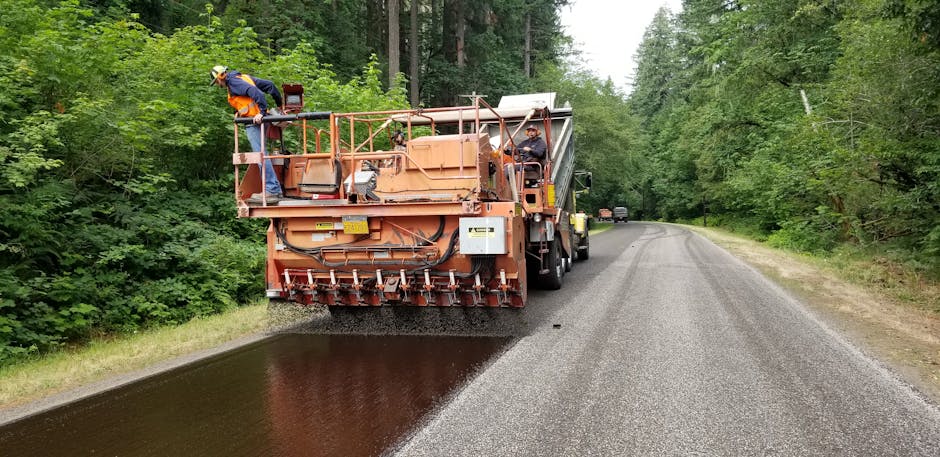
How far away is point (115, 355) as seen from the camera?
5.80m

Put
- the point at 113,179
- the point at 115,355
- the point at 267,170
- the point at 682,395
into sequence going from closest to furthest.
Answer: the point at 682,395 < the point at 115,355 < the point at 267,170 < the point at 113,179

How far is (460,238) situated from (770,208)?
19463mm

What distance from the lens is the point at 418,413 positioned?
4039mm

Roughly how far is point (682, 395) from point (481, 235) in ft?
8.31

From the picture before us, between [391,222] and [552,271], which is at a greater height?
[391,222]

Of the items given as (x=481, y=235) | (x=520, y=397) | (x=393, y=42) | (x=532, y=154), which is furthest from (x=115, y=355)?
(x=393, y=42)

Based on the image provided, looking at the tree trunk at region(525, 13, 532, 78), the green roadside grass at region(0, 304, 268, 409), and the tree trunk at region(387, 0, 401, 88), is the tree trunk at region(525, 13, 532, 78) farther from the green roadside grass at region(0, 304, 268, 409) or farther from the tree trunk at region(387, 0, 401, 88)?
the green roadside grass at region(0, 304, 268, 409)

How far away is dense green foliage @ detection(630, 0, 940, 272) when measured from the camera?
29.0 ft

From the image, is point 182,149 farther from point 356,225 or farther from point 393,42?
point 393,42

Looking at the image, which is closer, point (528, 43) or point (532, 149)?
point (532, 149)

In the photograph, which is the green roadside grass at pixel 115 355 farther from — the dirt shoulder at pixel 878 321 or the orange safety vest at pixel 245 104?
the dirt shoulder at pixel 878 321

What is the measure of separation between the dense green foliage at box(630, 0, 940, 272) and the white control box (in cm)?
563


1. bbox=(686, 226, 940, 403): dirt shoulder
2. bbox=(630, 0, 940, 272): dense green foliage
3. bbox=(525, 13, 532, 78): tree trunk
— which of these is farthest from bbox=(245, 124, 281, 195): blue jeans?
bbox=(525, 13, 532, 78): tree trunk

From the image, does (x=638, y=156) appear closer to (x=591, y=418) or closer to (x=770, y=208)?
(x=770, y=208)
